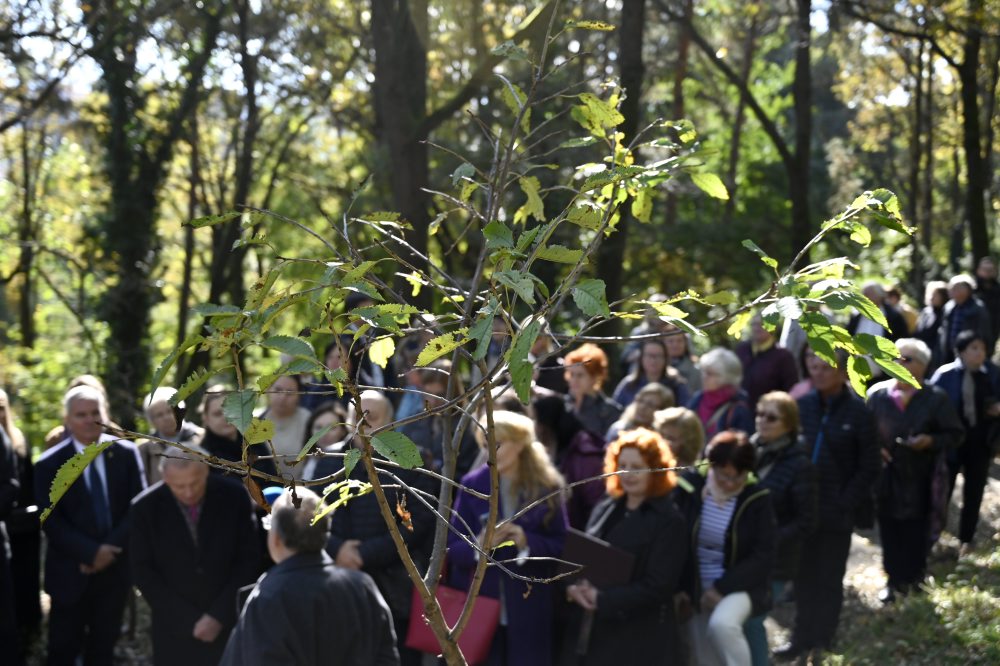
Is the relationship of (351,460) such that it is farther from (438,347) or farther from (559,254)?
(559,254)

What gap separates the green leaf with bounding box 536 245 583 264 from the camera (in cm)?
244

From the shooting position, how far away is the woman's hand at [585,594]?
5992 mm

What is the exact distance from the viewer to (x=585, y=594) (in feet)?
19.7

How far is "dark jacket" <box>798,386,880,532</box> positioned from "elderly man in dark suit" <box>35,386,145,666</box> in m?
4.45

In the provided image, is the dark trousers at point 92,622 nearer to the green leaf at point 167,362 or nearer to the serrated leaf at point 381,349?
the serrated leaf at point 381,349

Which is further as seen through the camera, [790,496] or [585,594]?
[790,496]

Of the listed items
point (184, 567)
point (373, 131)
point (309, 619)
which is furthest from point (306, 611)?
point (373, 131)

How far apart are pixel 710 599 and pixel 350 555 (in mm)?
1971

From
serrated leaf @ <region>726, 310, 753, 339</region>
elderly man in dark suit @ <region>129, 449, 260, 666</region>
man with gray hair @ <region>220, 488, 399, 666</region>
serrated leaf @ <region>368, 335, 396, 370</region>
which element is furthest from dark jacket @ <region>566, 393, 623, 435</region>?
serrated leaf @ <region>726, 310, 753, 339</region>

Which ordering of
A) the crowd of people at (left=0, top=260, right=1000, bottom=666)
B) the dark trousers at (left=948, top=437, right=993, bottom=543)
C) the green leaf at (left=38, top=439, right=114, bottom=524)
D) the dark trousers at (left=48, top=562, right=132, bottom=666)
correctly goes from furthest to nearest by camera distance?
the dark trousers at (left=948, top=437, right=993, bottom=543), the dark trousers at (left=48, top=562, right=132, bottom=666), the crowd of people at (left=0, top=260, right=1000, bottom=666), the green leaf at (left=38, top=439, right=114, bottom=524)

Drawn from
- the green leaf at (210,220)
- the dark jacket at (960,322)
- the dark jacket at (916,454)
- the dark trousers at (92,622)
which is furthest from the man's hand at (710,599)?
the dark jacket at (960,322)

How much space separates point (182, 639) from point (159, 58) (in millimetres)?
13471

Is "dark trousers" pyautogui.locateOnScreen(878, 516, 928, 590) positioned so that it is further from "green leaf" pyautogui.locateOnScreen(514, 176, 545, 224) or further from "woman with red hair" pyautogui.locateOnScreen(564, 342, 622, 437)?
"green leaf" pyautogui.locateOnScreen(514, 176, 545, 224)

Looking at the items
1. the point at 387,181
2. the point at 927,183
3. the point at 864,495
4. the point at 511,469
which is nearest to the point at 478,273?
the point at 511,469
